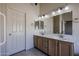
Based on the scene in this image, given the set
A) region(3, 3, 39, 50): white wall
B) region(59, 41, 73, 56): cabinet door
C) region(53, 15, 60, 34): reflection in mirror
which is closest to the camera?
region(59, 41, 73, 56): cabinet door

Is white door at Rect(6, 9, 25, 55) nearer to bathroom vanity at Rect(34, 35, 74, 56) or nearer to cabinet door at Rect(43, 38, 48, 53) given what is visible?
bathroom vanity at Rect(34, 35, 74, 56)

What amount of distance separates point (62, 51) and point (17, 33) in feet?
5.63

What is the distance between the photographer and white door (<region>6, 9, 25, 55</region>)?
3230 mm

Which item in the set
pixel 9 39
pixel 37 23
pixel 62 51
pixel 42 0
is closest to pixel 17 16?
pixel 9 39

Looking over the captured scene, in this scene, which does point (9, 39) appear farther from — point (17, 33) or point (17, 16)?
point (17, 16)

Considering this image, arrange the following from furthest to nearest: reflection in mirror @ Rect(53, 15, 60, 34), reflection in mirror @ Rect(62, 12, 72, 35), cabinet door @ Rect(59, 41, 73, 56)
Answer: reflection in mirror @ Rect(53, 15, 60, 34) < reflection in mirror @ Rect(62, 12, 72, 35) < cabinet door @ Rect(59, 41, 73, 56)

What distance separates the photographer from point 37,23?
457 cm

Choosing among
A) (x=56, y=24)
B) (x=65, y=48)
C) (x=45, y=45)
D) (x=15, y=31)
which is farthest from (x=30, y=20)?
(x=65, y=48)

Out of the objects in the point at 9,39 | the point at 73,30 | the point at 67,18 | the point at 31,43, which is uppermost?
the point at 67,18

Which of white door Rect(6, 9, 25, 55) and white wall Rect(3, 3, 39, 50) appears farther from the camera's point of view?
white wall Rect(3, 3, 39, 50)

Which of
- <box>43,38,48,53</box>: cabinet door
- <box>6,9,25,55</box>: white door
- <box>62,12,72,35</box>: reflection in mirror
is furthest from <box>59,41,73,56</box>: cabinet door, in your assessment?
<box>6,9,25,55</box>: white door

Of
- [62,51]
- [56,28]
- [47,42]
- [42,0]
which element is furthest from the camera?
[47,42]

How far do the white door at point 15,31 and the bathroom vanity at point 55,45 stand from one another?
680mm

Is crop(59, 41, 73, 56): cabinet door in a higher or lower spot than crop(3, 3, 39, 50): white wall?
lower
